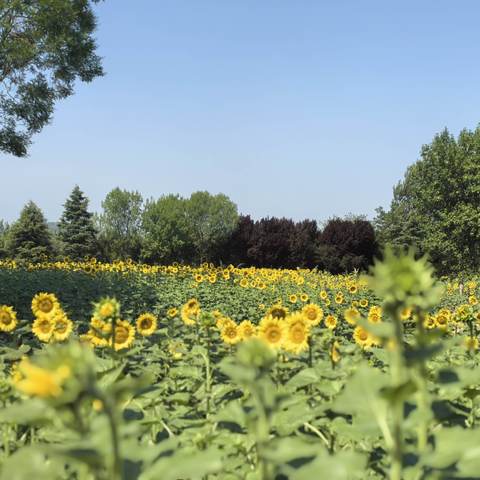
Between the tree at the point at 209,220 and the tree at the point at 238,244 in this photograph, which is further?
the tree at the point at 209,220

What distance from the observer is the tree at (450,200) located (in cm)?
2992

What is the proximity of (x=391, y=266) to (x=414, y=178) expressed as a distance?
34483 millimetres

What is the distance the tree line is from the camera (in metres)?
41.9

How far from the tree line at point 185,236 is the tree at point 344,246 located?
0.24 feet

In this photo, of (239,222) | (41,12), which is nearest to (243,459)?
(41,12)

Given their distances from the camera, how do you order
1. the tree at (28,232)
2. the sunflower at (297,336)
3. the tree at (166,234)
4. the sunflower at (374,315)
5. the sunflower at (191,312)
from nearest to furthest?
the sunflower at (297,336) → the sunflower at (191,312) → the sunflower at (374,315) → the tree at (28,232) → the tree at (166,234)

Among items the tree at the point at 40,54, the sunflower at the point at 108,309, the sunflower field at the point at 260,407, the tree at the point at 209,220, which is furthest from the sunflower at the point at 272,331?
the tree at the point at 209,220

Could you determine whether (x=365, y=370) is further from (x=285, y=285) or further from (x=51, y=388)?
(x=285, y=285)

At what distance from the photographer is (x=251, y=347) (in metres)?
1.42

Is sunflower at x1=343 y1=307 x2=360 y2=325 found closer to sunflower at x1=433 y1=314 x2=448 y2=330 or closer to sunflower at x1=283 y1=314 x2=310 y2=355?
sunflower at x1=283 y1=314 x2=310 y2=355

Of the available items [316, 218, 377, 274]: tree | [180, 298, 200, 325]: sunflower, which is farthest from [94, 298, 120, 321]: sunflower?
[316, 218, 377, 274]: tree

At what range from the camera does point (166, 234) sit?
48.4 m

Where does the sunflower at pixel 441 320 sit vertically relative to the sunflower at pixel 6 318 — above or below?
below

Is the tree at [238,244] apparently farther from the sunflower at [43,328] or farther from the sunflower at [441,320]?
the sunflower at [43,328]
